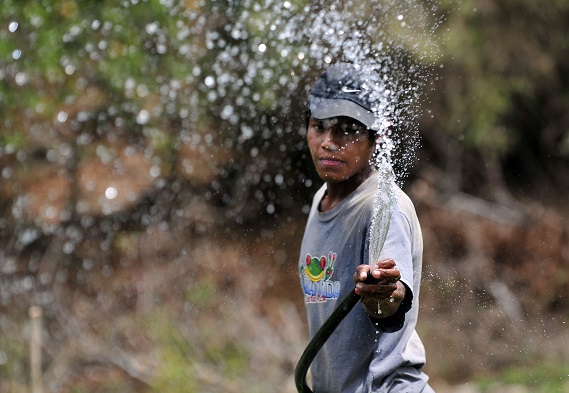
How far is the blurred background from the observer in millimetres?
5762

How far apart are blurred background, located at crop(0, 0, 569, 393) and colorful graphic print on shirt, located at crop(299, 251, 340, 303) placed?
8.86 ft

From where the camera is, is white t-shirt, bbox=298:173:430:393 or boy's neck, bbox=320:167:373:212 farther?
boy's neck, bbox=320:167:373:212

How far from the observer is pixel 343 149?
242 cm

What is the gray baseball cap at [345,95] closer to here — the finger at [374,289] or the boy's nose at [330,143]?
the boy's nose at [330,143]

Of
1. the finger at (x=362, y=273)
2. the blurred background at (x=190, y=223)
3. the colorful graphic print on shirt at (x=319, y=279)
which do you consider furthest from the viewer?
the blurred background at (x=190, y=223)

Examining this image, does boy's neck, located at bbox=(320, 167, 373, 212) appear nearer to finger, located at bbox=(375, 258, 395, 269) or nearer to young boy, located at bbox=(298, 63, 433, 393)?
young boy, located at bbox=(298, 63, 433, 393)

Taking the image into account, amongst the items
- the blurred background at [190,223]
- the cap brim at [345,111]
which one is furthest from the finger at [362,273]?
the blurred background at [190,223]

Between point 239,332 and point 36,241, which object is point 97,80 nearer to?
point 36,241

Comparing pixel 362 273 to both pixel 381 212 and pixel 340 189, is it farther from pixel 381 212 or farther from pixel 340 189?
pixel 340 189

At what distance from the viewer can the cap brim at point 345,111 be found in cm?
241

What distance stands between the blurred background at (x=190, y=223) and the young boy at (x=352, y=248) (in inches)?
108

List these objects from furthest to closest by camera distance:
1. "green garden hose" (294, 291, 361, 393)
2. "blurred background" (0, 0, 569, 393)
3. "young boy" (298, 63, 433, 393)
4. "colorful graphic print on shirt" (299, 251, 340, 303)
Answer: "blurred background" (0, 0, 569, 393), "colorful graphic print on shirt" (299, 251, 340, 303), "young boy" (298, 63, 433, 393), "green garden hose" (294, 291, 361, 393)

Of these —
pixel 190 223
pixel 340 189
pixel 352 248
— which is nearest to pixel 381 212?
pixel 352 248

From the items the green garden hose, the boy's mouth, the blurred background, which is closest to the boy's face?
the boy's mouth
